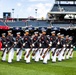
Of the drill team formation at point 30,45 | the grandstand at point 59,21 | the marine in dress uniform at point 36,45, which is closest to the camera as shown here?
the drill team formation at point 30,45

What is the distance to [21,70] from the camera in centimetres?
1617

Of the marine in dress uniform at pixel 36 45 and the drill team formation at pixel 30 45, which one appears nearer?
the drill team formation at pixel 30 45

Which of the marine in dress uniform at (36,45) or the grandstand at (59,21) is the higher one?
the marine in dress uniform at (36,45)

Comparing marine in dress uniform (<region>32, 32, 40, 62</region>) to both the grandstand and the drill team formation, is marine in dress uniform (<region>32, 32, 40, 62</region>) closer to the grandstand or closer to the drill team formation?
the drill team formation

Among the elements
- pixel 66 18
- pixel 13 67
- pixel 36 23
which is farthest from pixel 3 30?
pixel 13 67

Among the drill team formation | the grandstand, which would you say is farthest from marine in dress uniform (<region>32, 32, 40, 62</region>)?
the grandstand

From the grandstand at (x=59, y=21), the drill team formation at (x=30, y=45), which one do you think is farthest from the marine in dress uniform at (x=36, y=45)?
the grandstand at (x=59, y=21)

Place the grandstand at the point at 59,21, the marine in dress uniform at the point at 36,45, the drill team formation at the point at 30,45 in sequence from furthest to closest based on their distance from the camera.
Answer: the grandstand at the point at 59,21 → the marine in dress uniform at the point at 36,45 → the drill team formation at the point at 30,45

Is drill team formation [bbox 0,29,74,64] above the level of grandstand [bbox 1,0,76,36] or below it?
above

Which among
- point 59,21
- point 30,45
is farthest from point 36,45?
point 59,21

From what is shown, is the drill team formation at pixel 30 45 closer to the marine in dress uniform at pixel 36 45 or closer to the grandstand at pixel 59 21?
the marine in dress uniform at pixel 36 45

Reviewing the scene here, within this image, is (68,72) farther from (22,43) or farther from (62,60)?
(62,60)

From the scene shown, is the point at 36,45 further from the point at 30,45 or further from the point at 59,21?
the point at 59,21

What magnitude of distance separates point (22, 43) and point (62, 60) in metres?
3.99
